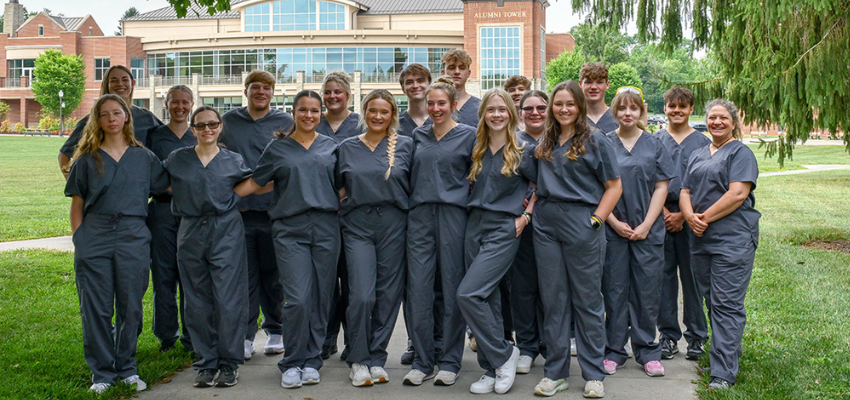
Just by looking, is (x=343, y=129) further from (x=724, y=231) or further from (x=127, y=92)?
(x=724, y=231)

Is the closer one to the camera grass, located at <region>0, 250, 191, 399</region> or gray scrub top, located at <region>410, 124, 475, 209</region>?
grass, located at <region>0, 250, 191, 399</region>

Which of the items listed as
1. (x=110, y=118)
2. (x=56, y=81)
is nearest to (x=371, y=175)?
(x=110, y=118)

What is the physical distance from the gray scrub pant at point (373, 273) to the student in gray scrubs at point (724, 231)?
7.31ft

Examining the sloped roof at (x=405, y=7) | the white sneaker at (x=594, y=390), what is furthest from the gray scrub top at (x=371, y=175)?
the sloped roof at (x=405, y=7)

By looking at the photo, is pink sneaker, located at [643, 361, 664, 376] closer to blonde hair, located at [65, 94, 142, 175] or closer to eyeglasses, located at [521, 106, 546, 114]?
eyeglasses, located at [521, 106, 546, 114]

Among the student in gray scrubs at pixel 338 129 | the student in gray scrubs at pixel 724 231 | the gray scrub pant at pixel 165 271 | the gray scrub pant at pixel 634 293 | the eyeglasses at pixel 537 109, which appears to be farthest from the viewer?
the student in gray scrubs at pixel 338 129

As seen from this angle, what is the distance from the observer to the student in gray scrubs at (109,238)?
5402 mm

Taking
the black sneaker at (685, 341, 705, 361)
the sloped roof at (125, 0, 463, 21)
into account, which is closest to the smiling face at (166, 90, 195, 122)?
the black sneaker at (685, 341, 705, 361)

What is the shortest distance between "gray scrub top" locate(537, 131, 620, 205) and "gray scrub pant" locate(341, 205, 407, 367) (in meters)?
1.12

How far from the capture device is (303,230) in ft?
18.6

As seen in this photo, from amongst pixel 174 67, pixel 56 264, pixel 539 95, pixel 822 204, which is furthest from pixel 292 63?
pixel 539 95

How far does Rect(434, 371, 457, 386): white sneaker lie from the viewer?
220 inches

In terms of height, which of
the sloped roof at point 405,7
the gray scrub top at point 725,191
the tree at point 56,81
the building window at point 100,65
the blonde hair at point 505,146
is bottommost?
the gray scrub top at point 725,191

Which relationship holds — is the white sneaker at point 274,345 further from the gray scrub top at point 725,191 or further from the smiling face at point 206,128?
the gray scrub top at point 725,191
